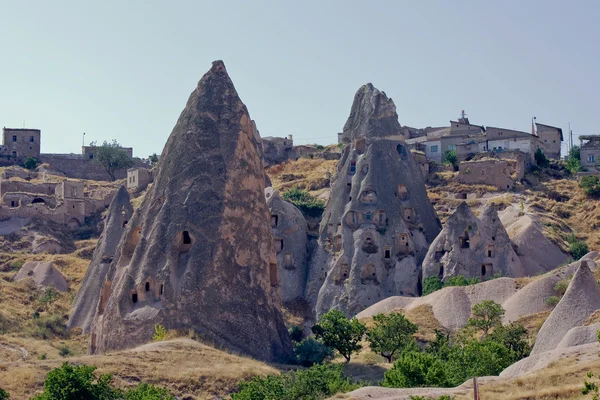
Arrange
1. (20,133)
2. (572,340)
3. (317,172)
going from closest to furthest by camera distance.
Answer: (572,340), (317,172), (20,133)

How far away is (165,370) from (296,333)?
21.6 meters

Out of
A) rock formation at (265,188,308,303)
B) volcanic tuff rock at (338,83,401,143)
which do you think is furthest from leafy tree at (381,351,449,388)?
volcanic tuff rock at (338,83,401,143)

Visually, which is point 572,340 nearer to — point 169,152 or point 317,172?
point 169,152

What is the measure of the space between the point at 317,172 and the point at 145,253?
43086 millimetres

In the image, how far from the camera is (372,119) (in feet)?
243

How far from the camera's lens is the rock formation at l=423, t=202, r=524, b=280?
63.8 metres

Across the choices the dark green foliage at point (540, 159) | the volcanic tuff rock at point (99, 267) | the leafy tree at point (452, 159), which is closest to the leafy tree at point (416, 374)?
the volcanic tuff rock at point (99, 267)

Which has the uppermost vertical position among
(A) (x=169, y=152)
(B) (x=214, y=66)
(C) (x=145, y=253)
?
(B) (x=214, y=66)

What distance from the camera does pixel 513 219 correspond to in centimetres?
7300

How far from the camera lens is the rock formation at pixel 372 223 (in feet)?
216

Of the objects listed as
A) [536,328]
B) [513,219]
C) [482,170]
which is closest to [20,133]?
[482,170]

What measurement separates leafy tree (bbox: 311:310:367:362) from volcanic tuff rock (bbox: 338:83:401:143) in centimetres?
2478

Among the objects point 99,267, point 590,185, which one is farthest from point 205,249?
point 590,185

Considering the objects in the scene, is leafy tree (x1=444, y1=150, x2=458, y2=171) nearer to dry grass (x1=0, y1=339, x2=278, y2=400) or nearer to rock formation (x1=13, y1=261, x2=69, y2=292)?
rock formation (x1=13, y1=261, x2=69, y2=292)
